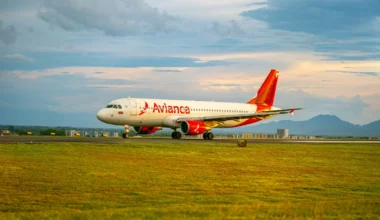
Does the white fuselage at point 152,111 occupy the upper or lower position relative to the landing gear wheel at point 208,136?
upper

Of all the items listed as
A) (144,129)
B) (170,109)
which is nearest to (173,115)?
(170,109)

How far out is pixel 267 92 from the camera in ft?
237

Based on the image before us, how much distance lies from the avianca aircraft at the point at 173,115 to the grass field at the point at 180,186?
22265 millimetres

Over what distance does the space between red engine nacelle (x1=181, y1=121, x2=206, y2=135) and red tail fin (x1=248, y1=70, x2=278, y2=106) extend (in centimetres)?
1775

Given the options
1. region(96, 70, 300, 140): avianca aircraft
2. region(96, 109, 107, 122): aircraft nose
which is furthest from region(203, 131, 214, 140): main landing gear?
region(96, 109, 107, 122): aircraft nose

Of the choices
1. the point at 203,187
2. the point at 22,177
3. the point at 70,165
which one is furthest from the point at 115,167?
the point at 203,187

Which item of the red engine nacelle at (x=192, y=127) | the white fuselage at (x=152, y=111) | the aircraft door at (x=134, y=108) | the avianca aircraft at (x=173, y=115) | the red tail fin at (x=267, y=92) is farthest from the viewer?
the red tail fin at (x=267, y=92)

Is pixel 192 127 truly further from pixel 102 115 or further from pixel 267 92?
pixel 267 92

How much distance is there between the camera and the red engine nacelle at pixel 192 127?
5473cm

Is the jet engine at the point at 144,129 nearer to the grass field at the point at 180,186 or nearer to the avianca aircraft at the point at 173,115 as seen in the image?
the avianca aircraft at the point at 173,115

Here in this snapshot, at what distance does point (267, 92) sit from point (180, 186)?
54.7 metres

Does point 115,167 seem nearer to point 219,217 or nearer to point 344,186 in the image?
point 344,186

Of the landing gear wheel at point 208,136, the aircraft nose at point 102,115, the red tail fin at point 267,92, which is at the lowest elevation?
the landing gear wheel at point 208,136

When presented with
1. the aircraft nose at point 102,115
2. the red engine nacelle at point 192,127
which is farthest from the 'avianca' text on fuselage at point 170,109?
the aircraft nose at point 102,115
